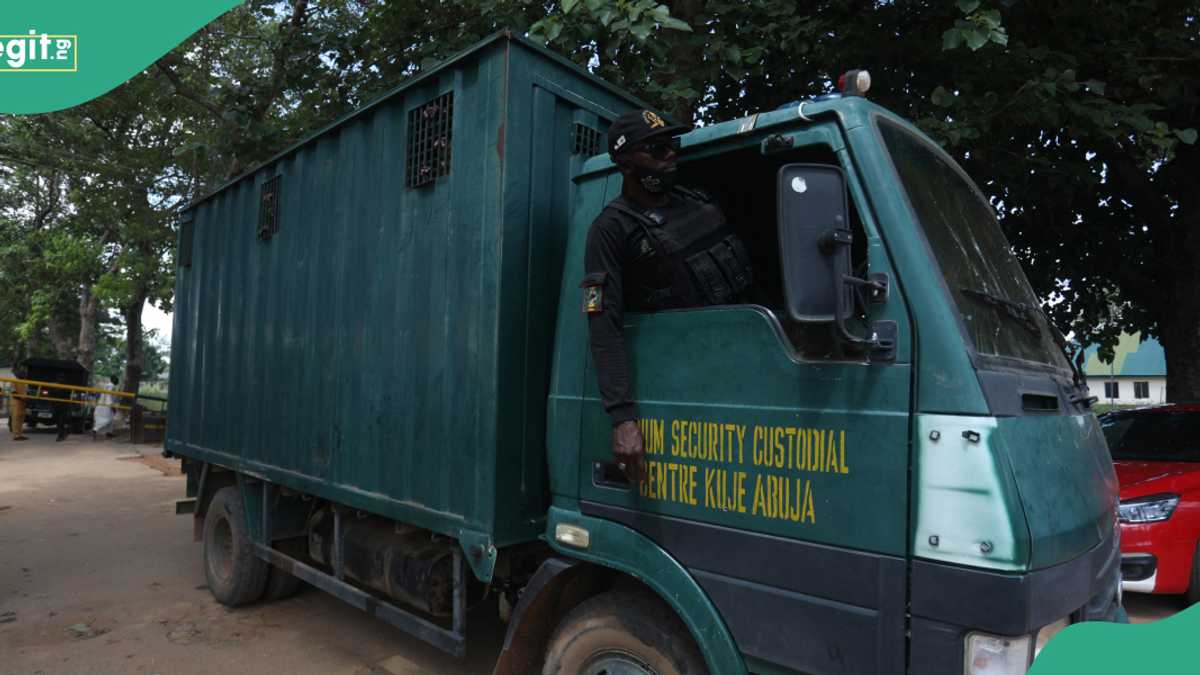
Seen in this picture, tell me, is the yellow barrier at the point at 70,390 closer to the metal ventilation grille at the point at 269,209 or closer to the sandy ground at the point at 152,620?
the sandy ground at the point at 152,620

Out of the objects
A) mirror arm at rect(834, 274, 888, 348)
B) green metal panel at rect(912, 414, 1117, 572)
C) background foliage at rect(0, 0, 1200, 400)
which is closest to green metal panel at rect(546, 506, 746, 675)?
green metal panel at rect(912, 414, 1117, 572)

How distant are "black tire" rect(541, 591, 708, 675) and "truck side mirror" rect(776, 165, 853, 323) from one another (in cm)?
117

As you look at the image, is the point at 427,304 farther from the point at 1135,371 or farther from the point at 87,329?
the point at 1135,371

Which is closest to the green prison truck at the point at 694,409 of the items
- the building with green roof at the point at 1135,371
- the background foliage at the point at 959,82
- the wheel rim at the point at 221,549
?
the wheel rim at the point at 221,549

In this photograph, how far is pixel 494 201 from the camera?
2873 mm

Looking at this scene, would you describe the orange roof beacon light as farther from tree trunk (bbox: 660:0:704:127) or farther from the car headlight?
the car headlight

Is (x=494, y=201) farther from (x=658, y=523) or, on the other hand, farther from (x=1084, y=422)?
(x=1084, y=422)

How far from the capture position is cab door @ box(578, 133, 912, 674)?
1882 millimetres

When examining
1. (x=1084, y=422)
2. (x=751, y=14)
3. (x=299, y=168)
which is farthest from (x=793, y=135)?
(x=751, y=14)

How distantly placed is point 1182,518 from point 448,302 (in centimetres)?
526

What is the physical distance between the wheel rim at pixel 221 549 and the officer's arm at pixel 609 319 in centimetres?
418

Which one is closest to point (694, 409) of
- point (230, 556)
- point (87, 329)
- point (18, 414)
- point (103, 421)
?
point (230, 556)

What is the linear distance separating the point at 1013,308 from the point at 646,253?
1.21m

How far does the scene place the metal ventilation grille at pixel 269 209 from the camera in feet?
15.6
